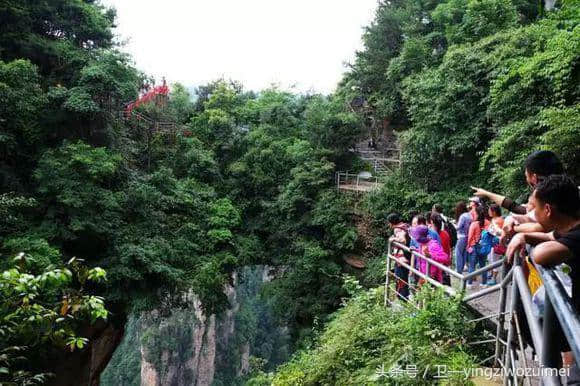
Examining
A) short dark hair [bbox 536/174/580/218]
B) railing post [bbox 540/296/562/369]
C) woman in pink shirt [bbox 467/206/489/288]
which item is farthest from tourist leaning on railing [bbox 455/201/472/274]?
railing post [bbox 540/296/562/369]

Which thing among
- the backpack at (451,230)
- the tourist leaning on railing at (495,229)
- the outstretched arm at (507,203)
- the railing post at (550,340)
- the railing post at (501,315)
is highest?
the backpack at (451,230)

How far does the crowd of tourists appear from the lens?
1.58m

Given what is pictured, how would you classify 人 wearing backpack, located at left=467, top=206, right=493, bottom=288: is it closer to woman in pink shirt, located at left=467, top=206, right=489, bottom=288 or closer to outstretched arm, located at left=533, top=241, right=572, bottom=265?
woman in pink shirt, located at left=467, top=206, right=489, bottom=288

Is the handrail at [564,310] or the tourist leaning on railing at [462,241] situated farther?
the tourist leaning on railing at [462,241]

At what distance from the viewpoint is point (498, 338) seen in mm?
2908

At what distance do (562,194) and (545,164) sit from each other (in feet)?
3.32

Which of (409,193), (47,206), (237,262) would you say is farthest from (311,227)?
(47,206)

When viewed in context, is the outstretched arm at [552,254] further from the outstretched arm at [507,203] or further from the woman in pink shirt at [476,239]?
the woman in pink shirt at [476,239]

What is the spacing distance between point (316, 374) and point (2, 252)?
8780mm

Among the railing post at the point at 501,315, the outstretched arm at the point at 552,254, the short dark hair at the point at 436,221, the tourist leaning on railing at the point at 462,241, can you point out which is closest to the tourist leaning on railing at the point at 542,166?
the railing post at the point at 501,315

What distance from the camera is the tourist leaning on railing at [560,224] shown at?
1.52 m

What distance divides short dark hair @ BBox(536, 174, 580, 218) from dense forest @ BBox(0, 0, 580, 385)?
142 inches

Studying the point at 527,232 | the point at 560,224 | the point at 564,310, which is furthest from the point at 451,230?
the point at 564,310

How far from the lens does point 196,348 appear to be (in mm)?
32500
